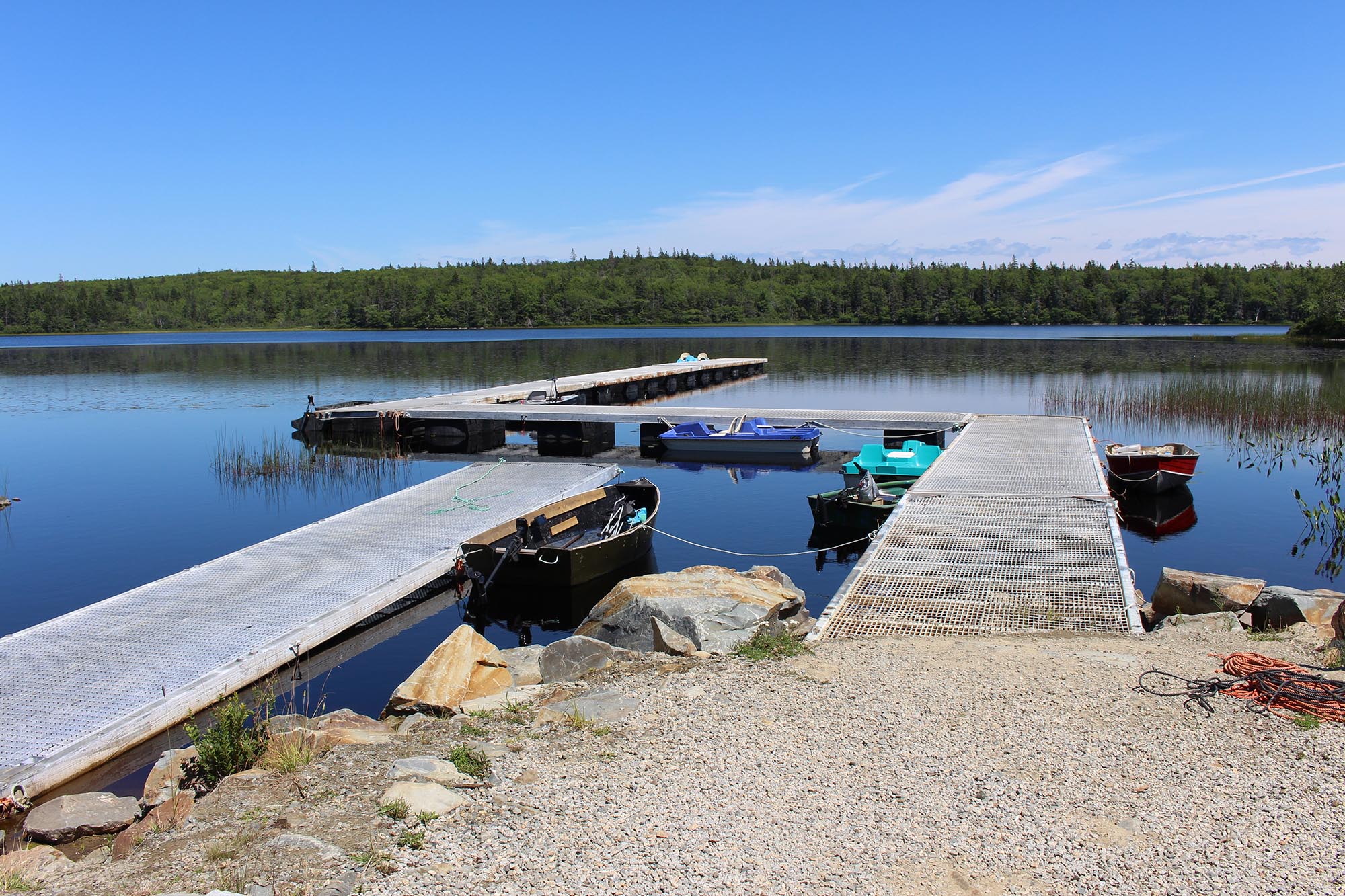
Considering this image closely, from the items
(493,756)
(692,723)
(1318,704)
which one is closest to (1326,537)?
(1318,704)

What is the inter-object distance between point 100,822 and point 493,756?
8.42ft

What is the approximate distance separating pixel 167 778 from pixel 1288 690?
6955 millimetres

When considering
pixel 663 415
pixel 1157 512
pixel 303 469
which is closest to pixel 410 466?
pixel 303 469

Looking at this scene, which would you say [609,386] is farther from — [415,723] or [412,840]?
[412,840]

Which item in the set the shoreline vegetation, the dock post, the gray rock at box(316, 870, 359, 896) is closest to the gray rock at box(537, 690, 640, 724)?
the gray rock at box(316, 870, 359, 896)

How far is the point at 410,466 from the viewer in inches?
890

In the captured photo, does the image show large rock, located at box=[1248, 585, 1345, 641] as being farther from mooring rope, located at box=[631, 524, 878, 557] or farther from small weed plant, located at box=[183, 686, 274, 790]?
small weed plant, located at box=[183, 686, 274, 790]

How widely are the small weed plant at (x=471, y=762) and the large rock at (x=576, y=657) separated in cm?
210

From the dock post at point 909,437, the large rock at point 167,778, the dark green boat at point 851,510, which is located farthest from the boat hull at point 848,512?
the large rock at point 167,778

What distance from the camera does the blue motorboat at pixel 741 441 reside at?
73.1 ft

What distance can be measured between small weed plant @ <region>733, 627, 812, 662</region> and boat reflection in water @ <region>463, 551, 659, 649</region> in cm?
433

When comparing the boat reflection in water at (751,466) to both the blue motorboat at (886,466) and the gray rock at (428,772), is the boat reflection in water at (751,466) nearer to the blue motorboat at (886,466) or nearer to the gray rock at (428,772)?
the blue motorboat at (886,466)

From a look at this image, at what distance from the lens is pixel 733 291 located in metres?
145

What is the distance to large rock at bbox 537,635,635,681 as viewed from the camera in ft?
24.7
